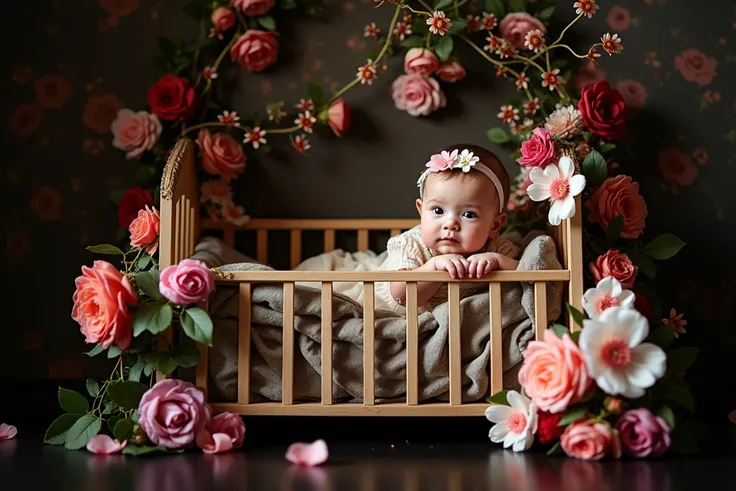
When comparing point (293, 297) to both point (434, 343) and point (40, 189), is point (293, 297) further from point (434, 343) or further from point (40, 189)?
point (40, 189)

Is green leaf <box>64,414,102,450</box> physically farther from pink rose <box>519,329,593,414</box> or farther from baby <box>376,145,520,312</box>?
pink rose <box>519,329,593,414</box>

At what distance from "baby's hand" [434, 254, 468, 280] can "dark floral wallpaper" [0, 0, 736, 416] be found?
0.62 metres

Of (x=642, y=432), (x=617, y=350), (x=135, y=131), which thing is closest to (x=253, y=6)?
(x=135, y=131)

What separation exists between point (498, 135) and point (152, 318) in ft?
3.82

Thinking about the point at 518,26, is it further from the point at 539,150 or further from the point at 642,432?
the point at 642,432

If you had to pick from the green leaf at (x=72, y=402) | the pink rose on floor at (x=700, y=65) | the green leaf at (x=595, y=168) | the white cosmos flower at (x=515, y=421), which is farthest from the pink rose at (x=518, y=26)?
the green leaf at (x=72, y=402)

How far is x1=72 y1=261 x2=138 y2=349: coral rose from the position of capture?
71.1 inches

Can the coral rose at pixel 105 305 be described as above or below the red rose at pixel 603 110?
below

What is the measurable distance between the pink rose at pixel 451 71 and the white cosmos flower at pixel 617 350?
101 cm

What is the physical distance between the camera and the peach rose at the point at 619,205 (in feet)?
6.82

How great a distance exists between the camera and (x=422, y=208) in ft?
6.84

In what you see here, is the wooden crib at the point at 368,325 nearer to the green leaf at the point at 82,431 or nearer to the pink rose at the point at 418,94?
the green leaf at the point at 82,431

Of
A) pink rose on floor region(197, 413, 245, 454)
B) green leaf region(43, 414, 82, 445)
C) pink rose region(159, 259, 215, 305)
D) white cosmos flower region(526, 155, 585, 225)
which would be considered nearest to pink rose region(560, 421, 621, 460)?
white cosmos flower region(526, 155, 585, 225)

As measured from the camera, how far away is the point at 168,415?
1.81m
